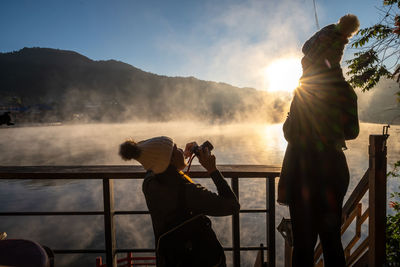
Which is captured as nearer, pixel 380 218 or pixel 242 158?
pixel 380 218

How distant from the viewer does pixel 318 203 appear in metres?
1.21

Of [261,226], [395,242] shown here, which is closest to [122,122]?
[261,226]

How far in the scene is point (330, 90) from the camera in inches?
46.4

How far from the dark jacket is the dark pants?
357 mm

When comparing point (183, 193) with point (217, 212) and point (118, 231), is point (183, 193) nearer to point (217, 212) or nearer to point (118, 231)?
point (217, 212)

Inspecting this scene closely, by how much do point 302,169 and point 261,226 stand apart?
1700 inches

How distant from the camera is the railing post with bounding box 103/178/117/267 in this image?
5.91 ft

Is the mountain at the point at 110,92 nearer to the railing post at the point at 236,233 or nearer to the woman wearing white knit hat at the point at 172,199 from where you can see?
the railing post at the point at 236,233

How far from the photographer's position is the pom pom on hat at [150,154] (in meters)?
1.18

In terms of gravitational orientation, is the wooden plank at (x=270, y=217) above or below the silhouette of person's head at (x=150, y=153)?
below

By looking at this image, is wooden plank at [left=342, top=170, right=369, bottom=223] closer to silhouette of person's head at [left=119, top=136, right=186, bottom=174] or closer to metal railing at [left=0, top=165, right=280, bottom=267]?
metal railing at [left=0, top=165, right=280, bottom=267]

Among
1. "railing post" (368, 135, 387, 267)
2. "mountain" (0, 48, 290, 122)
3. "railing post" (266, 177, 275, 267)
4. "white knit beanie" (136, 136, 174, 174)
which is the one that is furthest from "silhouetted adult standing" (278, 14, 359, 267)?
"mountain" (0, 48, 290, 122)

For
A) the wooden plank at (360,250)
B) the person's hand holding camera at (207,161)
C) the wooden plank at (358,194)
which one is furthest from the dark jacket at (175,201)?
the wooden plank at (360,250)

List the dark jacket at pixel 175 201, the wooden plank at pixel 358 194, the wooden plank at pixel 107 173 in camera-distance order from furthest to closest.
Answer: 1. the wooden plank at pixel 107 173
2. the wooden plank at pixel 358 194
3. the dark jacket at pixel 175 201
